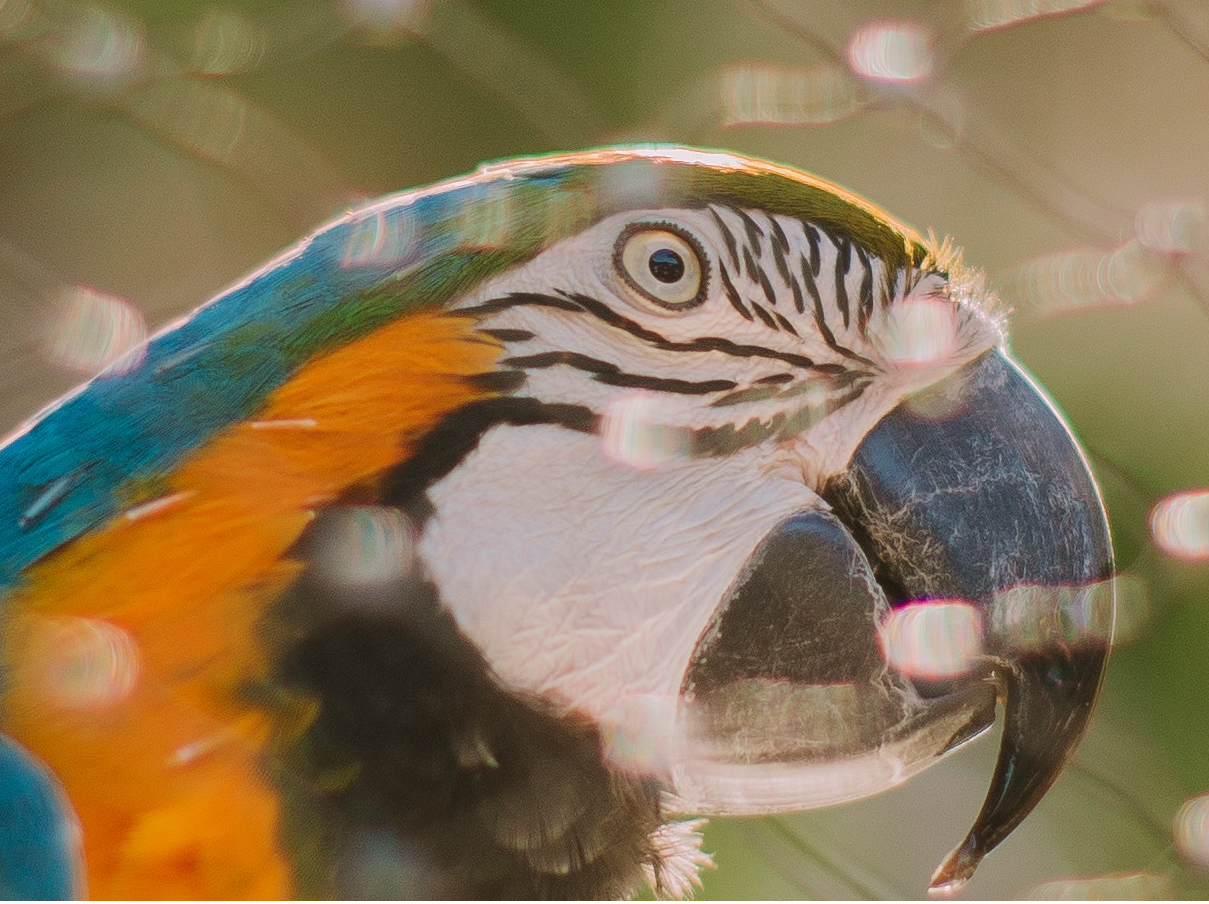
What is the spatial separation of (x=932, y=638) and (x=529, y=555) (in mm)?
325

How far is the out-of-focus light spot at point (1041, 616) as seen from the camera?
0.92 meters

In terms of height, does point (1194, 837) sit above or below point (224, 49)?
below

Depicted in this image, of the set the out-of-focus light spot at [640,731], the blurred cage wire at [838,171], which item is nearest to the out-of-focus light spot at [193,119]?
the blurred cage wire at [838,171]

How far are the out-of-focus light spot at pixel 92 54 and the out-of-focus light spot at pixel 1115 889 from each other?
2.03 m

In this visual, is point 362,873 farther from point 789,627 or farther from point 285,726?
point 789,627

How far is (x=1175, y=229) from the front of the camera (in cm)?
139

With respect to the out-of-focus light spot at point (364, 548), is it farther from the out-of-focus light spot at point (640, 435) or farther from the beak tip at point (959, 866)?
the beak tip at point (959, 866)

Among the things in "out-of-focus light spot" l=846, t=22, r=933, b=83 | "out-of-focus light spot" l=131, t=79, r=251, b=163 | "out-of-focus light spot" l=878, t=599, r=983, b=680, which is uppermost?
"out-of-focus light spot" l=846, t=22, r=933, b=83

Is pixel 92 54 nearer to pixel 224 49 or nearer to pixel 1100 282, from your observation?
pixel 224 49

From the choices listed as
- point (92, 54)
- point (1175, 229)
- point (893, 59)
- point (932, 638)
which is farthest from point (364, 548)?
point (92, 54)

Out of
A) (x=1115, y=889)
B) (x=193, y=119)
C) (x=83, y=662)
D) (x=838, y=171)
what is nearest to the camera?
(x=83, y=662)

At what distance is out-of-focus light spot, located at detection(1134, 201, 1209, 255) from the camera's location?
4.51 ft

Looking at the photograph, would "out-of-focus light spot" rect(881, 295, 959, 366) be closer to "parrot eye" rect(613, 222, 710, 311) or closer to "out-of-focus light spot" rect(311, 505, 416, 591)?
"parrot eye" rect(613, 222, 710, 311)

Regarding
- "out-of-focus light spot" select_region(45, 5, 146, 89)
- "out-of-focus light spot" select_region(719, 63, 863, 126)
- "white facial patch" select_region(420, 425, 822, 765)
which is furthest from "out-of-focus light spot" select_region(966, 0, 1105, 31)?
"out-of-focus light spot" select_region(45, 5, 146, 89)
